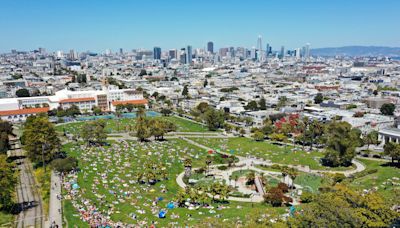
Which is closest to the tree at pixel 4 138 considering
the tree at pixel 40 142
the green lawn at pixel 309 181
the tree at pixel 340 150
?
the tree at pixel 40 142

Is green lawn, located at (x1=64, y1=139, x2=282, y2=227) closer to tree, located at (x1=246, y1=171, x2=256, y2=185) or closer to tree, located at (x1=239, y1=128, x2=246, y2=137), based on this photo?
tree, located at (x1=246, y1=171, x2=256, y2=185)

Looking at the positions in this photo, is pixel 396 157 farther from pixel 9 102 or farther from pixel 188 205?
pixel 9 102

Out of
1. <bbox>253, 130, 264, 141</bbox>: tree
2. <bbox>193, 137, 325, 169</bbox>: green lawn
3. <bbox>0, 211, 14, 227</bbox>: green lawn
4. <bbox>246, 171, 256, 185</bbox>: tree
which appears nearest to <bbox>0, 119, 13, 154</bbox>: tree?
<bbox>0, 211, 14, 227</bbox>: green lawn

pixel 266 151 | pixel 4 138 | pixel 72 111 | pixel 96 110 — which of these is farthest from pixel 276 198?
pixel 96 110

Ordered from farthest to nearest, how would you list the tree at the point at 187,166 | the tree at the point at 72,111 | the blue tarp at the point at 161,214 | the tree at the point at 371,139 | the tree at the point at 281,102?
the tree at the point at 281,102, the tree at the point at 72,111, the tree at the point at 371,139, the tree at the point at 187,166, the blue tarp at the point at 161,214

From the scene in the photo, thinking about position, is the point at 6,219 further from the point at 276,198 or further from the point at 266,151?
the point at 266,151

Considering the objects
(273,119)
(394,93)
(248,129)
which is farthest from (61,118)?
(394,93)

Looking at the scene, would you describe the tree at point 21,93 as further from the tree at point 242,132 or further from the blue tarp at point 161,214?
the blue tarp at point 161,214
